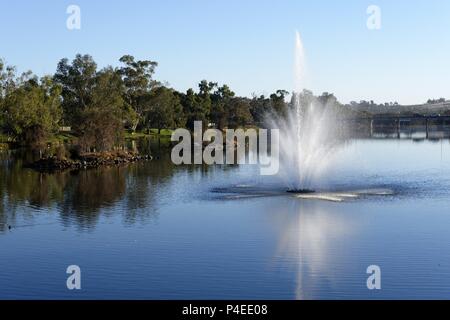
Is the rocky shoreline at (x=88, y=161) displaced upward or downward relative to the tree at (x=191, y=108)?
downward

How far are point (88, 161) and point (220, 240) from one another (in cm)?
4723

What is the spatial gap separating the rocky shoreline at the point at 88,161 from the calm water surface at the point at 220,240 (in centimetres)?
1593

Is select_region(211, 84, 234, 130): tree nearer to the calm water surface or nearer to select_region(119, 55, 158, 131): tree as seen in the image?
select_region(119, 55, 158, 131): tree

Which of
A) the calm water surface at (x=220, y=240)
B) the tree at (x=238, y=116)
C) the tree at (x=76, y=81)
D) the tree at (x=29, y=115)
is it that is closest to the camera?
the calm water surface at (x=220, y=240)

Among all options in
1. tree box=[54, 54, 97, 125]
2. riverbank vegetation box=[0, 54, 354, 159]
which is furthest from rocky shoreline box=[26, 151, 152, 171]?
tree box=[54, 54, 97, 125]

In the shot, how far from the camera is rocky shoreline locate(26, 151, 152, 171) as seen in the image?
7156 cm

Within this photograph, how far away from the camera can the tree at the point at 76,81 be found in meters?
130

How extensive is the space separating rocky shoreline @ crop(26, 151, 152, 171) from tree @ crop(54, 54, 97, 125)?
1935 inches

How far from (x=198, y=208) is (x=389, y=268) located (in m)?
17.7

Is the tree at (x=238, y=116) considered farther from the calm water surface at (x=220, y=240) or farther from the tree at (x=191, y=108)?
the calm water surface at (x=220, y=240)

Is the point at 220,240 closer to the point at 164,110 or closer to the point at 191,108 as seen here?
the point at 164,110

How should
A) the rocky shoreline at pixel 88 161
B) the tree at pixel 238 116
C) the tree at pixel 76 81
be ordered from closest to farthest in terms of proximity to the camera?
the rocky shoreline at pixel 88 161 < the tree at pixel 76 81 < the tree at pixel 238 116

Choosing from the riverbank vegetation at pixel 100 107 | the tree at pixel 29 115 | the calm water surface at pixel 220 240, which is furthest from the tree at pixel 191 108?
the calm water surface at pixel 220 240

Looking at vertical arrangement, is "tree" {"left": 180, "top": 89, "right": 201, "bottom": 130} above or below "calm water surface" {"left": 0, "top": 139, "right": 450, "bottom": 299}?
above
